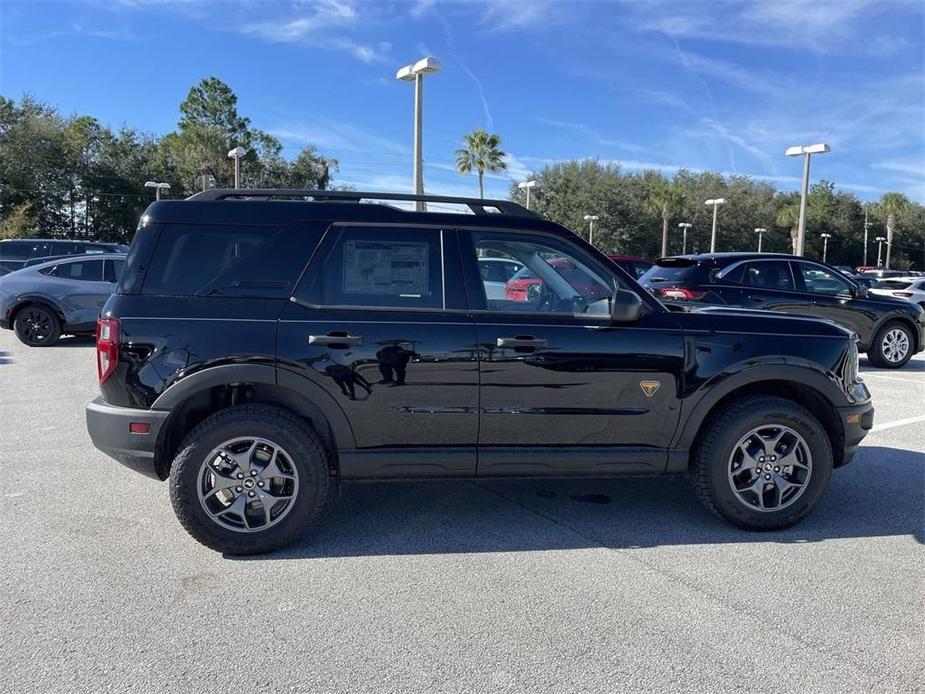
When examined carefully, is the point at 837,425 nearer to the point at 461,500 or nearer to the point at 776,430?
the point at 776,430

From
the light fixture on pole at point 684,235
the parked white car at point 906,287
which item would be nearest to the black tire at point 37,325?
the parked white car at point 906,287

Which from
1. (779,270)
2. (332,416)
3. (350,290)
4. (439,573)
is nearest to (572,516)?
(439,573)

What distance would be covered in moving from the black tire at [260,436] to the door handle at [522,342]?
3.78 ft

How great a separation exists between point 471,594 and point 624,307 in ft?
5.68

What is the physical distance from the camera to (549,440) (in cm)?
397

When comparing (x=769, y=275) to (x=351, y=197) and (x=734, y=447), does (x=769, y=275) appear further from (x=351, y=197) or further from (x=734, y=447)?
(x=351, y=197)

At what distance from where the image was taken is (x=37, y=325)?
11.9m

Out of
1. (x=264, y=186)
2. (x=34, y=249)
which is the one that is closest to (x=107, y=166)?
(x=264, y=186)

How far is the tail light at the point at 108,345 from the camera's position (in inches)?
145

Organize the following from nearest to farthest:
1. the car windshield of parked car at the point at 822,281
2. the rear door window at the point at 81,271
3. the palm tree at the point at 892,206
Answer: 1. the car windshield of parked car at the point at 822,281
2. the rear door window at the point at 81,271
3. the palm tree at the point at 892,206

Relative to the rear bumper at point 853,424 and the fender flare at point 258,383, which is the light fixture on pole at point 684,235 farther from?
the fender flare at point 258,383

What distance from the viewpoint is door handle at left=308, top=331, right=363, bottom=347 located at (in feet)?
12.3

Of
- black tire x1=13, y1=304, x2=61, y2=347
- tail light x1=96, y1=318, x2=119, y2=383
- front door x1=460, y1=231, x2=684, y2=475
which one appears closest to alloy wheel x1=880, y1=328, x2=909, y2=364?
front door x1=460, y1=231, x2=684, y2=475

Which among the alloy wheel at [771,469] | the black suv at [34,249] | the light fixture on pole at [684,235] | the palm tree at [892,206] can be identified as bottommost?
the alloy wheel at [771,469]
